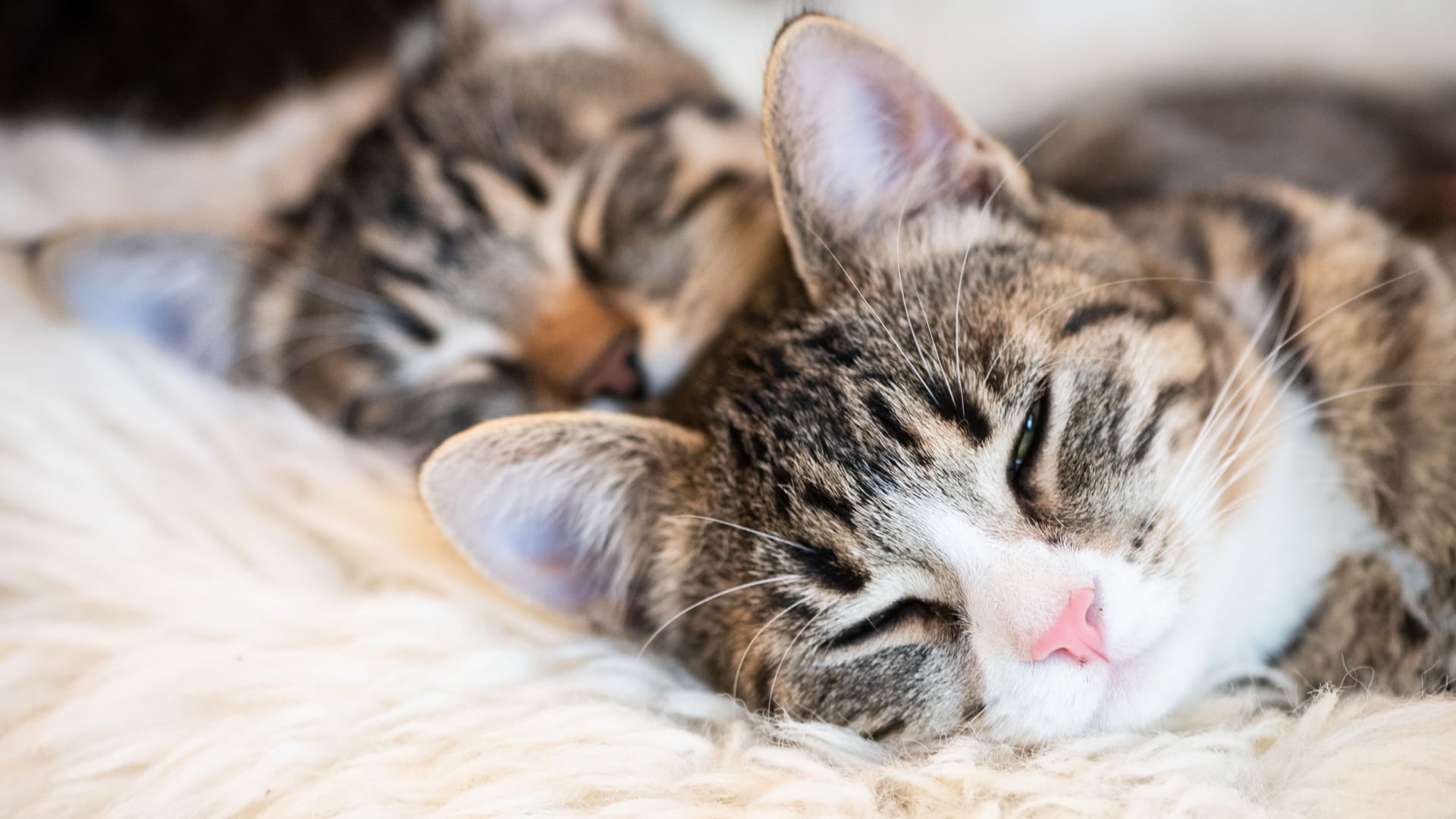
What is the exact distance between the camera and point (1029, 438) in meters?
0.88

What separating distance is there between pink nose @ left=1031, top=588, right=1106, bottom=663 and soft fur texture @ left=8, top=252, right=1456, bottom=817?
0.08 metres

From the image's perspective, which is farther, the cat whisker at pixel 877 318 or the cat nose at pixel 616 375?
the cat nose at pixel 616 375

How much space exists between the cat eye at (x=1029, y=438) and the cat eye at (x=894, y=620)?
14cm

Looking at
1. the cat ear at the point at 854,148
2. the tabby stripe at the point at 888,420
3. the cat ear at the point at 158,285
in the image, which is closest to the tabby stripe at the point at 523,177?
the cat ear at the point at 158,285

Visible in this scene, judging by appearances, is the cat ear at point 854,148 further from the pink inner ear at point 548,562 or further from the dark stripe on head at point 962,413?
the pink inner ear at point 548,562

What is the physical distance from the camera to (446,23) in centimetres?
147

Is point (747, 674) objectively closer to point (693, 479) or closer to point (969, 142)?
point (693, 479)

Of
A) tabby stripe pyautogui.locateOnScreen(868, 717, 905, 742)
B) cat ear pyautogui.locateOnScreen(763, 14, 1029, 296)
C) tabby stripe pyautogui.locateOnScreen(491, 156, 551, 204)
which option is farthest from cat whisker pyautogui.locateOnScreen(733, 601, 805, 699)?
tabby stripe pyautogui.locateOnScreen(491, 156, 551, 204)

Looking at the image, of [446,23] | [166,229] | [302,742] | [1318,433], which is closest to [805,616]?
[302,742]

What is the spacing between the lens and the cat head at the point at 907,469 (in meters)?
0.83

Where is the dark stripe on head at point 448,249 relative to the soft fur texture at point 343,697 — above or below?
above

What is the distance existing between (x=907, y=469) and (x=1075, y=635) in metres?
0.19

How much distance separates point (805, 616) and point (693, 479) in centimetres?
19

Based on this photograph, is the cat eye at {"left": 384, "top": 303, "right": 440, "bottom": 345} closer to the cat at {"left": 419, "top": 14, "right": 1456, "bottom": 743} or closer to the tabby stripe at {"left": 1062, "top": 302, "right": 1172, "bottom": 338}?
the cat at {"left": 419, "top": 14, "right": 1456, "bottom": 743}
